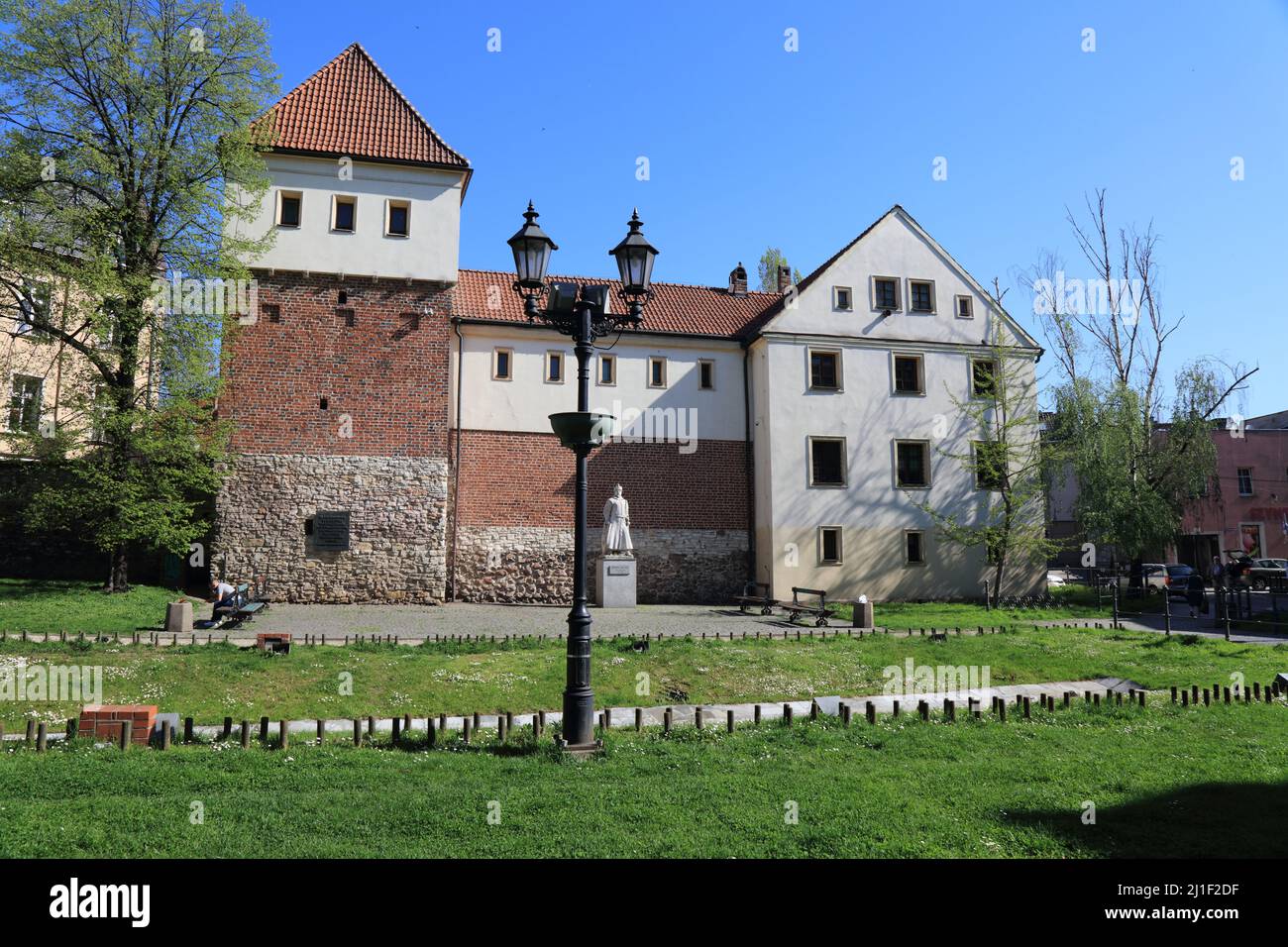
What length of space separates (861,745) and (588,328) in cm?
555

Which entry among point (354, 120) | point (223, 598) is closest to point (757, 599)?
point (223, 598)

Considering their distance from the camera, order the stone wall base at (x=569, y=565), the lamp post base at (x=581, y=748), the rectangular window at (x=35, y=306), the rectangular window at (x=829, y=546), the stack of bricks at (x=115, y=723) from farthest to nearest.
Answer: the rectangular window at (x=829, y=546) < the stone wall base at (x=569, y=565) < the rectangular window at (x=35, y=306) < the stack of bricks at (x=115, y=723) < the lamp post base at (x=581, y=748)

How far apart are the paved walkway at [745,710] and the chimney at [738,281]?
2026cm

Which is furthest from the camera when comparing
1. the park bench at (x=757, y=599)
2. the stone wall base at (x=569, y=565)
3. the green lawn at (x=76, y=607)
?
the stone wall base at (x=569, y=565)

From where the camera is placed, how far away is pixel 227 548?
21.2 meters

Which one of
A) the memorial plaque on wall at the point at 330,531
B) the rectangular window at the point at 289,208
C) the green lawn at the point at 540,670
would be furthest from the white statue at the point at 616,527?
the rectangular window at the point at 289,208

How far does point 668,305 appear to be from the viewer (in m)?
28.1

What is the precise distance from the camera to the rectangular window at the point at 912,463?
26.2 metres

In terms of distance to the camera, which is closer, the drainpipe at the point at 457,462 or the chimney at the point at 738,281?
the drainpipe at the point at 457,462

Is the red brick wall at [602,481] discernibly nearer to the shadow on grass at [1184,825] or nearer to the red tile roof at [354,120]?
the red tile roof at [354,120]

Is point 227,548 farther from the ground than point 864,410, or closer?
closer

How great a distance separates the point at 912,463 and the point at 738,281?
9840 millimetres
